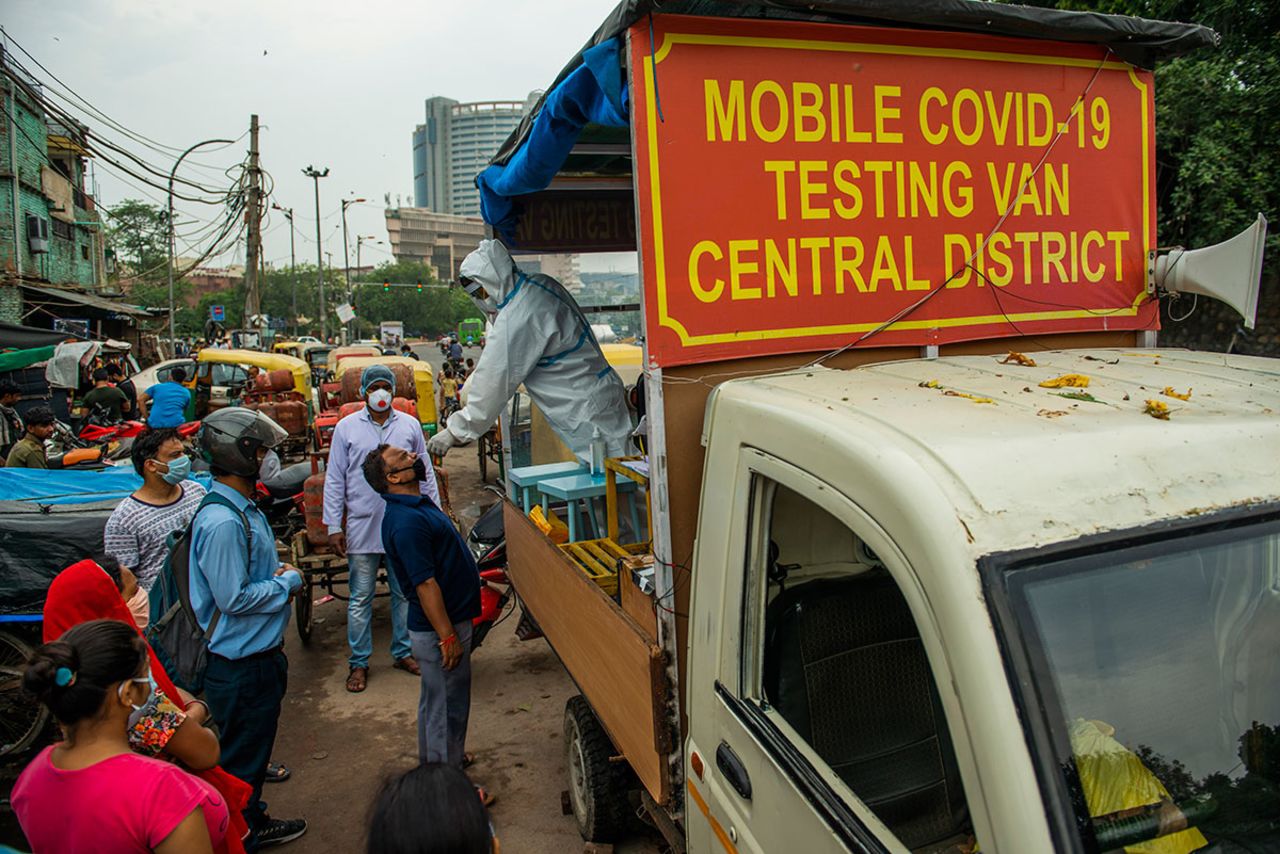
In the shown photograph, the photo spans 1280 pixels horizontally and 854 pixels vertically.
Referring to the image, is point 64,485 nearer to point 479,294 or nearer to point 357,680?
point 357,680

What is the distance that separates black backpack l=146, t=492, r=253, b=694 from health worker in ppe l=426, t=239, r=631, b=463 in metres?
1.36

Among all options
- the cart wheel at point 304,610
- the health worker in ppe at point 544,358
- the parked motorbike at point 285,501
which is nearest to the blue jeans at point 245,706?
the health worker in ppe at point 544,358

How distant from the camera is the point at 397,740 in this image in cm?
491

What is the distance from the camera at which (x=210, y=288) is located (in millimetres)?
87000

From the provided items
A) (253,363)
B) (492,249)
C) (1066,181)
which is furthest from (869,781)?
(253,363)

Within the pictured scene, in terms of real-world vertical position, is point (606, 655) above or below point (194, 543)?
below

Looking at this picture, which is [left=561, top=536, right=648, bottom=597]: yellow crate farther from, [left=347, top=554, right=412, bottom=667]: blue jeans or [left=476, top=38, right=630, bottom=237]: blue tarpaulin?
[left=347, top=554, right=412, bottom=667]: blue jeans

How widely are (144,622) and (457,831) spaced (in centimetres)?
274

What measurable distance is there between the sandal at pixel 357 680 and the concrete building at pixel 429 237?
10883 centimetres

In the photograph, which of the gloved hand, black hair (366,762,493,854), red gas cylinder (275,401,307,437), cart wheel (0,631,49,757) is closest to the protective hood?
the gloved hand

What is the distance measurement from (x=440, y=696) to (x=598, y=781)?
89cm

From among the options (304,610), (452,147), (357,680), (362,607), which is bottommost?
(357,680)

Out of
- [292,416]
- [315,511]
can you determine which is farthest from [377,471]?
[292,416]

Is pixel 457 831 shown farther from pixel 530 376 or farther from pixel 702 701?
pixel 530 376
